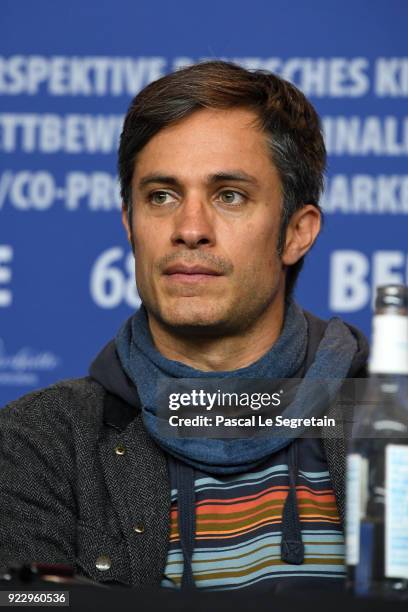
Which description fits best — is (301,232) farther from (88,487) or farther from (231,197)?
(88,487)

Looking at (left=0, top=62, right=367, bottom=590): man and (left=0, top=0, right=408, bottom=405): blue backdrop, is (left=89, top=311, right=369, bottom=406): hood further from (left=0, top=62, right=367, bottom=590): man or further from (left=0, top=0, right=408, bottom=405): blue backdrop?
(left=0, top=0, right=408, bottom=405): blue backdrop

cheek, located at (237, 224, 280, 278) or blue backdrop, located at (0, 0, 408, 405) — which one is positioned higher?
blue backdrop, located at (0, 0, 408, 405)

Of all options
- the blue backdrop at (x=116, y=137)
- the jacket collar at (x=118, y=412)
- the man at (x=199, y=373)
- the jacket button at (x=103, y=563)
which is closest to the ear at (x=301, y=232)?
the man at (x=199, y=373)

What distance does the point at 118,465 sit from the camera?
5.41 feet

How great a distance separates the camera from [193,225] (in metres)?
1.68

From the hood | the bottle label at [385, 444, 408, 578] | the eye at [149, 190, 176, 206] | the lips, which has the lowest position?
the bottle label at [385, 444, 408, 578]

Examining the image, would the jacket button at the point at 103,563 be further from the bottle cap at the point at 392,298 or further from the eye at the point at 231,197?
the bottle cap at the point at 392,298

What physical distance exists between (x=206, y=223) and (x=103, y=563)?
519 mm

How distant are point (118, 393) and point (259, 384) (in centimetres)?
22

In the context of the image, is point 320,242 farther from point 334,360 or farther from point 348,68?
point 334,360

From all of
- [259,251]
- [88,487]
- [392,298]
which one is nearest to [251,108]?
[259,251]

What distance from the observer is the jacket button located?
5.07 feet

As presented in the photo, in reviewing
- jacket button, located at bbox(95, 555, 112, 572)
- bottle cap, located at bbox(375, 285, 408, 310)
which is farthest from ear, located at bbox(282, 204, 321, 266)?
bottle cap, located at bbox(375, 285, 408, 310)

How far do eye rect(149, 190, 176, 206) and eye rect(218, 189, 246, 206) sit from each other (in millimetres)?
76
